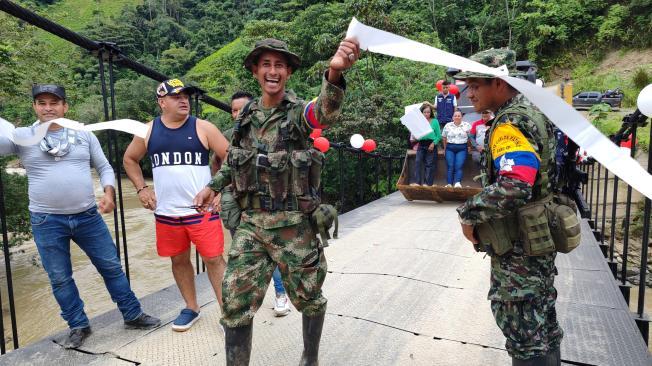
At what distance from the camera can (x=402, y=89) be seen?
615 inches

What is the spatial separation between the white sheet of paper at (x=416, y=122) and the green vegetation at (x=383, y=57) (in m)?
4.23

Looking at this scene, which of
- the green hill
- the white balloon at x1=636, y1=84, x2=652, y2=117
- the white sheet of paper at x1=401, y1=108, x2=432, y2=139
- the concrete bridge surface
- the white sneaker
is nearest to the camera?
the white balloon at x1=636, y1=84, x2=652, y2=117

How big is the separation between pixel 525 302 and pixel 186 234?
Result: 1.93 metres

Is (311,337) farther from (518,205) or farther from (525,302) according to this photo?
(518,205)

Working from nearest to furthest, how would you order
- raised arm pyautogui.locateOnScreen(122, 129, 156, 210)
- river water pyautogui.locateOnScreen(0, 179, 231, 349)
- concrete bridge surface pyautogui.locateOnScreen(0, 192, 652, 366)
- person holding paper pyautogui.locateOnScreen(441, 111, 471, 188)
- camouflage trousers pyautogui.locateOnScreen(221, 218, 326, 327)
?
camouflage trousers pyautogui.locateOnScreen(221, 218, 326, 327), concrete bridge surface pyautogui.locateOnScreen(0, 192, 652, 366), raised arm pyautogui.locateOnScreen(122, 129, 156, 210), person holding paper pyautogui.locateOnScreen(441, 111, 471, 188), river water pyautogui.locateOnScreen(0, 179, 231, 349)

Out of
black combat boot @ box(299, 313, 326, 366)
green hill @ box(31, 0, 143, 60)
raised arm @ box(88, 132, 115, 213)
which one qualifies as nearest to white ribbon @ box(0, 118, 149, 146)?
raised arm @ box(88, 132, 115, 213)

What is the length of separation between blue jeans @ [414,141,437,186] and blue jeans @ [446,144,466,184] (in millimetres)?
250

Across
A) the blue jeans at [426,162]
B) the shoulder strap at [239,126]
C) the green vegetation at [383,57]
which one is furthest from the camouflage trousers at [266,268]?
the blue jeans at [426,162]

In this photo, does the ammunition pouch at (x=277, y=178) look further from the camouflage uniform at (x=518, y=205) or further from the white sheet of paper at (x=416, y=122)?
the camouflage uniform at (x=518, y=205)

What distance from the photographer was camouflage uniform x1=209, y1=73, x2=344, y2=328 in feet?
7.07

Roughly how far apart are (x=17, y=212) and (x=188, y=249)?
13179 mm

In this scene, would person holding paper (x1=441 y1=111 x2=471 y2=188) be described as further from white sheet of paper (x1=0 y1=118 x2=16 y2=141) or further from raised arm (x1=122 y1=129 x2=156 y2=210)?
white sheet of paper (x1=0 y1=118 x2=16 y2=141)

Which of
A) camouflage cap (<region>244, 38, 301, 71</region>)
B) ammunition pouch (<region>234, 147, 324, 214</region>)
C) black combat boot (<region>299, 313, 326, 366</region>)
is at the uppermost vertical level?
camouflage cap (<region>244, 38, 301, 71</region>)

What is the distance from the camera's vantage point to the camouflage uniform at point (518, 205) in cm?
177
